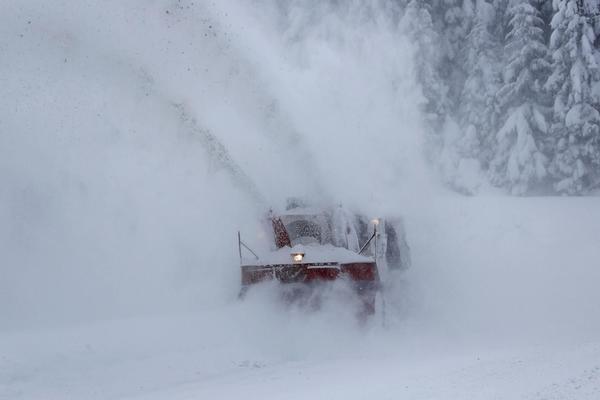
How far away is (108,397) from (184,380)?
0.99 m

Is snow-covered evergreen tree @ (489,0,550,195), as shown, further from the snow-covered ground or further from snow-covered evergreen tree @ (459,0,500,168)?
the snow-covered ground

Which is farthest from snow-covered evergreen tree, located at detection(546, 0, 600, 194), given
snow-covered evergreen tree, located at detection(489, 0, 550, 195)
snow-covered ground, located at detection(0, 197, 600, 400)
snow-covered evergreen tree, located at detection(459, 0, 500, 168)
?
snow-covered ground, located at detection(0, 197, 600, 400)

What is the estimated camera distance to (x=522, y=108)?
24.6 metres

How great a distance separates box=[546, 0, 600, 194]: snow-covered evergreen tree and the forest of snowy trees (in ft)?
0.13

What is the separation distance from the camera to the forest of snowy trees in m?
23.2

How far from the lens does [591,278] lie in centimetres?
1412

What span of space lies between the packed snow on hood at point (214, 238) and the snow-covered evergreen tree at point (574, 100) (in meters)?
5.19

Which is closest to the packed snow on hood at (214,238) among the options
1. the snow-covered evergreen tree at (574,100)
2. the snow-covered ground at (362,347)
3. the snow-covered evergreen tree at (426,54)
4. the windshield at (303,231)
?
the snow-covered ground at (362,347)

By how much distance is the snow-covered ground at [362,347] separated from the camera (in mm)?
6434

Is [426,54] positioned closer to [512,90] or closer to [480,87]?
[480,87]

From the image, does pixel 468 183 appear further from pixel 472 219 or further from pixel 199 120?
pixel 199 120

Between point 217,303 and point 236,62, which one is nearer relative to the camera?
point 217,303

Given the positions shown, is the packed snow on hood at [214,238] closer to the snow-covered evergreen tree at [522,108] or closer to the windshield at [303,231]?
the windshield at [303,231]

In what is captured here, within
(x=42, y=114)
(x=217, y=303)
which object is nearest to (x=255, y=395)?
(x=217, y=303)
